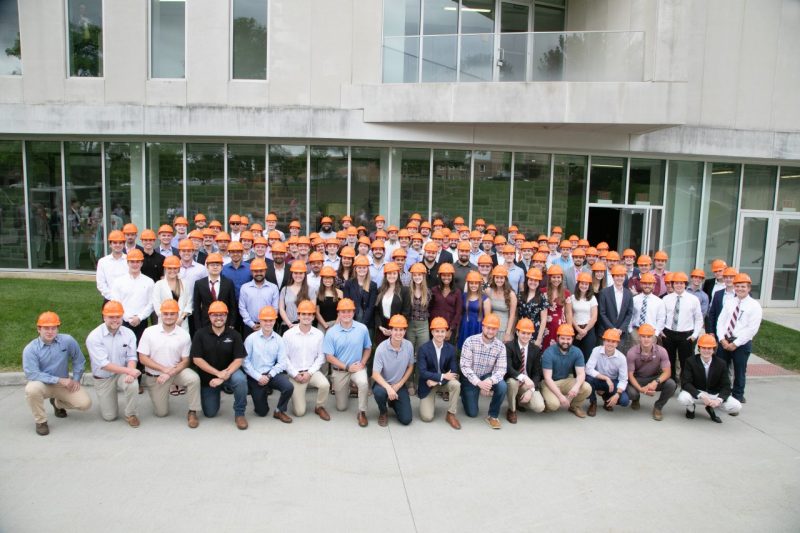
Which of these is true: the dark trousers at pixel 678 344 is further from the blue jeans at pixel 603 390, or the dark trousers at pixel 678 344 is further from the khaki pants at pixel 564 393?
the khaki pants at pixel 564 393

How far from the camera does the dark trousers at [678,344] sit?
9039 millimetres

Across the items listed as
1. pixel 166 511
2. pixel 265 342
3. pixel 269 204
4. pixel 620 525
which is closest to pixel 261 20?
pixel 269 204

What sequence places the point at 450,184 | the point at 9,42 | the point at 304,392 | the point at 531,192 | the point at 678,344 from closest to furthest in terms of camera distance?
the point at 304,392
the point at 678,344
the point at 9,42
the point at 450,184
the point at 531,192

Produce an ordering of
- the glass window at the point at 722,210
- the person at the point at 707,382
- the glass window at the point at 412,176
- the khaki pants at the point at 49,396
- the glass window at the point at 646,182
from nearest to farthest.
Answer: the khaki pants at the point at 49,396
the person at the point at 707,382
the glass window at the point at 412,176
the glass window at the point at 646,182
the glass window at the point at 722,210

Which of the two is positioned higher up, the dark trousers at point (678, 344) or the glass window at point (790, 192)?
the glass window at point (790, 192)

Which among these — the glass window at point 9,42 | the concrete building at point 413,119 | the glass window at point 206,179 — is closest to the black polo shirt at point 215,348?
the concrete building at point 413,119

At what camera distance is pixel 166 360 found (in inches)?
297

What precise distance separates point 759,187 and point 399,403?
14364mm

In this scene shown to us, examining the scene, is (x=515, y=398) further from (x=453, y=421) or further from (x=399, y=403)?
(x=399, y=403)

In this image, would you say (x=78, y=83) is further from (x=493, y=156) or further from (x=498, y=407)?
(x=498, y=407)

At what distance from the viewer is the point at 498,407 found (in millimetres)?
7770

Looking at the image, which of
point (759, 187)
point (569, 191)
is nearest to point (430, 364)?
point (569, 191)

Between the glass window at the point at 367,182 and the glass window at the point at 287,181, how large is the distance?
125 centimetres

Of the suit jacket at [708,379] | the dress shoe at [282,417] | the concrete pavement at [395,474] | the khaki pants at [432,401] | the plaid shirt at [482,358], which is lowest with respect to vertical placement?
the concrete pavement at [395,474]
